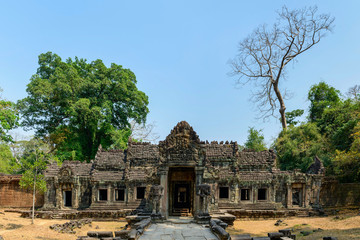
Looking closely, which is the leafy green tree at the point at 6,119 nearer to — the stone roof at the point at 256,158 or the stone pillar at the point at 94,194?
the stone pillar at the point at 94,194

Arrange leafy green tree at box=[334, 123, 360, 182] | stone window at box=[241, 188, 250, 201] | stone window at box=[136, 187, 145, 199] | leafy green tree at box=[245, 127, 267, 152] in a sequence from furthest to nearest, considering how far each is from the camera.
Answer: leafy green tree at box=[245, 127, 267, 152], stone window at box=[241, 188, 250, 201], stone window at box=[136, 187, 145, 199], leafy green tree at box=[334, 123, 360, 182]

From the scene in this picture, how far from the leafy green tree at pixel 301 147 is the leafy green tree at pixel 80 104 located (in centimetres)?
1714

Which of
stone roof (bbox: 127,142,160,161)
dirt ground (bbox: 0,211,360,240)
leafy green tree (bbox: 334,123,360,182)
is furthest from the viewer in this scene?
stone roof (bbox: 127,142,160,161)

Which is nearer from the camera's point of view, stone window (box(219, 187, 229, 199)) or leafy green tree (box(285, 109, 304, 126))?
stone window (box(219, 187, 229, 199))

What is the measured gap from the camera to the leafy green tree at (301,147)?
2502 cm

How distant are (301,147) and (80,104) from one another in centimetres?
2300

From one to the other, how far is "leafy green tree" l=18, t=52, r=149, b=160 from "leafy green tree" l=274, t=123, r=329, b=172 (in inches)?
675

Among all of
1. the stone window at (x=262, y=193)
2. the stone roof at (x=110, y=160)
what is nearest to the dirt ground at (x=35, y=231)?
the stone roof at (x=110, y=160)

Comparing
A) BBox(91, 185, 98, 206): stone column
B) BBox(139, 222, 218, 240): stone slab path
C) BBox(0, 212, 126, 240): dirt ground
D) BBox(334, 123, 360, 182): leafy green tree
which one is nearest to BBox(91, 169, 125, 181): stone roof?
BBox(91, 185, 98, 206): stone column

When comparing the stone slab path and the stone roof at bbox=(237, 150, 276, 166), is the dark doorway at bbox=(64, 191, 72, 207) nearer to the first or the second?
the stone slab path

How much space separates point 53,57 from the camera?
111ft

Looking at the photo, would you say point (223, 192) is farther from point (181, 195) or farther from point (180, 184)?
point (180, 184)

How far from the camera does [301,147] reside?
2672 centimetres

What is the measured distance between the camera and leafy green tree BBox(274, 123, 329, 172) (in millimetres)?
25016
